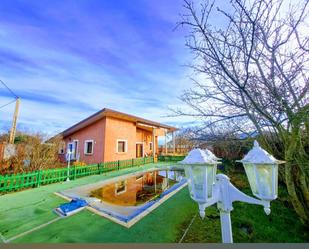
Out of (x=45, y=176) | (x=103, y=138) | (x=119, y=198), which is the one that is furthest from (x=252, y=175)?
(x=103, y=138)

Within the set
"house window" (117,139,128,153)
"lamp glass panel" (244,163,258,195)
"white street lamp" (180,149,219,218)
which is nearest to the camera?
"white street lamp" (180,149,219,218)

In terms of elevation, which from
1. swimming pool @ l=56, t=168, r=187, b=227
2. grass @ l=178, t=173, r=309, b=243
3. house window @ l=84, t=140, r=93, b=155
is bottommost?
grass @ l=178, t=173, r=309, b=243

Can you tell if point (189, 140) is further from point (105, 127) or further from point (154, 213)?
point (105, 127)

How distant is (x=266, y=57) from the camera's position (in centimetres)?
188

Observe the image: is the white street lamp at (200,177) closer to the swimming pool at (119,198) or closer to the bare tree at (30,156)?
the swimming pool at (119,198)

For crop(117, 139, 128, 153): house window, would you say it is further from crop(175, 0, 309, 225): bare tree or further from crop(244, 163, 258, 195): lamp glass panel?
crop(244, 163, 258, 195): lamp glass panel

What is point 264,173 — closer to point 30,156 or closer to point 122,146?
point 30,156

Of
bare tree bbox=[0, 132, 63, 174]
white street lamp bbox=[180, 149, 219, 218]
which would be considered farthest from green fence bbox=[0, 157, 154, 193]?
white street lamp bbox=[180, 149, 219, 218]

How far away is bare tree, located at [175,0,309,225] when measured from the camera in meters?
1.72

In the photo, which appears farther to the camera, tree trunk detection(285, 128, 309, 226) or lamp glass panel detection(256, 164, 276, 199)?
tree trunk detection(285, 128, 309, 226)

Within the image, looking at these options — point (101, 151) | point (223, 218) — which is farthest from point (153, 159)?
point (223, 218)

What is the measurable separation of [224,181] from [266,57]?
1450 millimetres

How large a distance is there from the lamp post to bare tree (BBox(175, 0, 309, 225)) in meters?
0.85

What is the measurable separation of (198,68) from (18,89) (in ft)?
6.39
